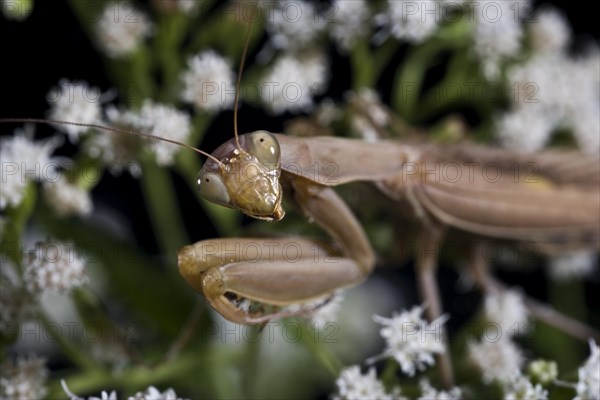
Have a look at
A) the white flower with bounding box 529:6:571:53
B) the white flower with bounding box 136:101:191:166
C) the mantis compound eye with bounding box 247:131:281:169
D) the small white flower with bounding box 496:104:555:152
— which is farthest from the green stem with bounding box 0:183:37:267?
the white flower with bounding box 529:6:571:53

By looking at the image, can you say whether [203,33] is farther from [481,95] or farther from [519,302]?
→ [519,302]

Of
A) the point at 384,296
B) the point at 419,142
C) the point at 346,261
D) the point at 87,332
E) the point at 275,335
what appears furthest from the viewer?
the point at 384,296

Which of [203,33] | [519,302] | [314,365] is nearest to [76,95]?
[203,33]

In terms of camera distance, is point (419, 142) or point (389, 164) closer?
point (389, 164)

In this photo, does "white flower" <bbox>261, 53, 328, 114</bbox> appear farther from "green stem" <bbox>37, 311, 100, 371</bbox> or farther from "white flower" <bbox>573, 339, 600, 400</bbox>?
"white flower" <bbox>573, 339, 600, 400</bbox>

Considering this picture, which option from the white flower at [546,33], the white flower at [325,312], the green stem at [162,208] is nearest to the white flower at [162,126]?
the green stem at [162,208]

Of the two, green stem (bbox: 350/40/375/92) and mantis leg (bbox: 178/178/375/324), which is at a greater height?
green stem (bbox: 350/40/375/92)
